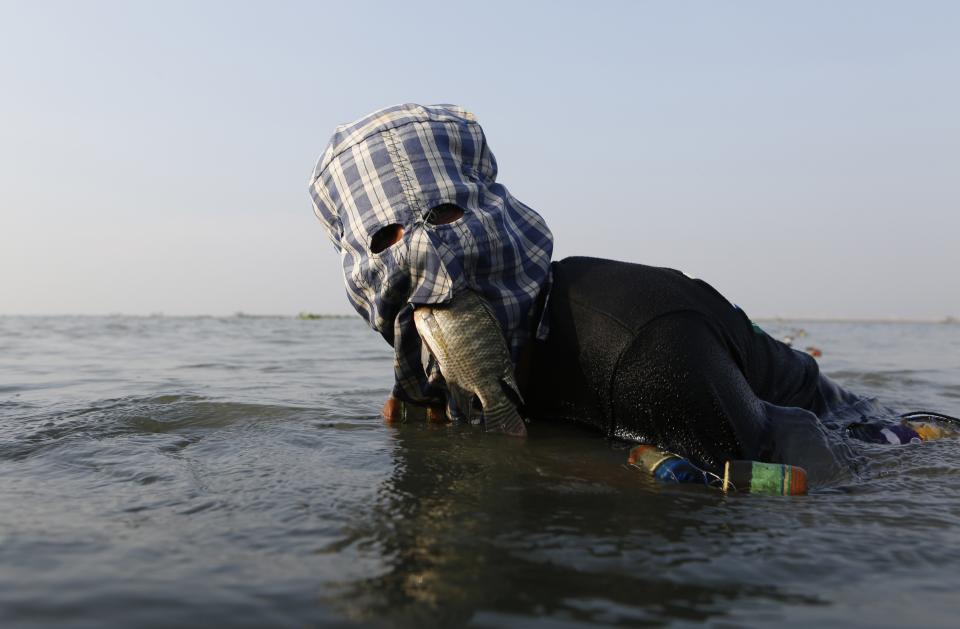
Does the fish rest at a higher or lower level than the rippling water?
higher

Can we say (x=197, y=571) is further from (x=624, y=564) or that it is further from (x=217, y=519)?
(x=624, y=564)

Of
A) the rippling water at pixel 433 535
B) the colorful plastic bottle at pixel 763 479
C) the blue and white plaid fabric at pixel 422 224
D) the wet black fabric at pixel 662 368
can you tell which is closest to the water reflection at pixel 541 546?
the rippling water at pixel 433 535

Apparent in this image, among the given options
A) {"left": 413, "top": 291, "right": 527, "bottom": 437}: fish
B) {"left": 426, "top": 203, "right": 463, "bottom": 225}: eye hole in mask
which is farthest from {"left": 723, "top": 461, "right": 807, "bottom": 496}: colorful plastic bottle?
{"left": 426, "top": 203, "right": 463, "bottom": 225}: eye hole in mask

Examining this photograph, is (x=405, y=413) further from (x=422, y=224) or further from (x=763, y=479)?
(x=763, y=479)

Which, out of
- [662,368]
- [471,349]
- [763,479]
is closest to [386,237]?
[471,349]

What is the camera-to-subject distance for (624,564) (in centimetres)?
171

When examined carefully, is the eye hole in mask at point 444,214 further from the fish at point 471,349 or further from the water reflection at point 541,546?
the water reflection at point 541,546

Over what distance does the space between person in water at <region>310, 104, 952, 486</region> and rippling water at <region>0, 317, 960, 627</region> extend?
0.89 feet

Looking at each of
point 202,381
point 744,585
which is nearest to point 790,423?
point 744,585

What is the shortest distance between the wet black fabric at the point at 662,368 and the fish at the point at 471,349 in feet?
1.02

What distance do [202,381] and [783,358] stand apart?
16.0ft

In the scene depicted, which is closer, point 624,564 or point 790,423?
point 624,564

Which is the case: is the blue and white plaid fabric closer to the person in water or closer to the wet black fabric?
the person in water

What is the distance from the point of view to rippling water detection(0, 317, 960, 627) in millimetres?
1477
